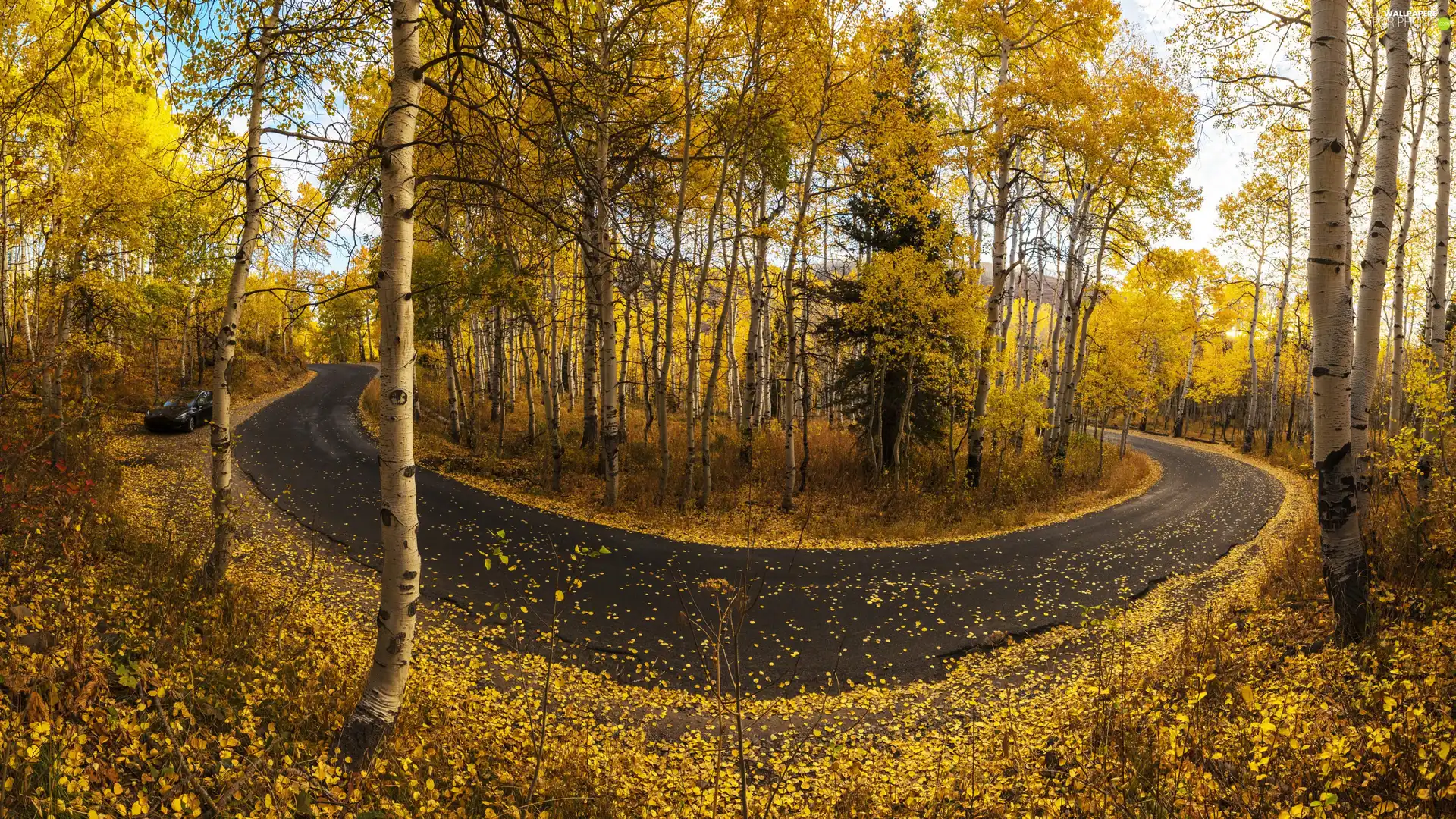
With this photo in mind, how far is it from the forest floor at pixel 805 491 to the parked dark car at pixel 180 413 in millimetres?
6198

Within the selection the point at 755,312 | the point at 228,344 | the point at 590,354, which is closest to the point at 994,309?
the point at 755,312

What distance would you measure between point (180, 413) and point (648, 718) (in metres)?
19.3

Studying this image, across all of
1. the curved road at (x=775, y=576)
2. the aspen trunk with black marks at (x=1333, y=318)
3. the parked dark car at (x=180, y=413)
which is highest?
the aspen trunk with black marks at (x=1333, y=318)

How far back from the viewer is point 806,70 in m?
11.0

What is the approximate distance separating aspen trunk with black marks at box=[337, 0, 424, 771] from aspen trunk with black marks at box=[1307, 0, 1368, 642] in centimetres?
687

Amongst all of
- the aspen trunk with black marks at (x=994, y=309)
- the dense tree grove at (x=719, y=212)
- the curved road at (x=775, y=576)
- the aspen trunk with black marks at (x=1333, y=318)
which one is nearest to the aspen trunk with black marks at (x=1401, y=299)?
the dense tree grove at (x=719, y=212)

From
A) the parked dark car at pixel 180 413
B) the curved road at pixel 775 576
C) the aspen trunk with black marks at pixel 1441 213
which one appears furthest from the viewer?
the parked dark car at pixel 180 413

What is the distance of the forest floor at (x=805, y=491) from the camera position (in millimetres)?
12320

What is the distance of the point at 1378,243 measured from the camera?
21.1ft

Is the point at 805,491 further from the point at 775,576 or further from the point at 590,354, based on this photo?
the point at 590,354

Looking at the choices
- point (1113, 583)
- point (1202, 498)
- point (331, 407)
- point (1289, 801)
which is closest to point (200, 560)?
point (1289, 801)

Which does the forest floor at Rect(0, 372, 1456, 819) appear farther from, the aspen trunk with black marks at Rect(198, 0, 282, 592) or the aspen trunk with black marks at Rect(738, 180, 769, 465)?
the aspen trunk with black marks at Rect(738, 180, 769, 465)

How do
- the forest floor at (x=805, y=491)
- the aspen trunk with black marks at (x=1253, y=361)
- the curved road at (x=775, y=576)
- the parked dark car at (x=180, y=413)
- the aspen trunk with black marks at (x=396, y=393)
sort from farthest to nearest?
the aspen trunk with black marks at (x=1253, y=361) → the parked dark car at (x=180, y=413) → the forest floor at (x=805, y=491) → the curved road at (x=775, y=576) → the aspen trunk with black marks at (x=396, y=393)

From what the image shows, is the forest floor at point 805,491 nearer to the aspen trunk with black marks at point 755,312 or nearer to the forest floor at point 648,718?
the aspen trunk with black marks at point 755,312
